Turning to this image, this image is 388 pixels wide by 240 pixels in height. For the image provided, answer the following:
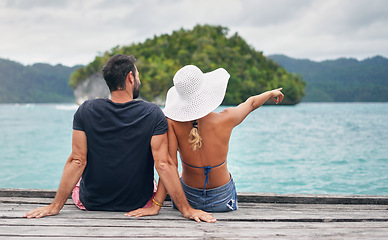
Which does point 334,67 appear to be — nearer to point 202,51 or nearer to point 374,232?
point 202,51

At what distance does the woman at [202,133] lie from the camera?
219 cm

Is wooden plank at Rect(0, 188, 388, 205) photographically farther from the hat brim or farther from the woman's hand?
the hat brim

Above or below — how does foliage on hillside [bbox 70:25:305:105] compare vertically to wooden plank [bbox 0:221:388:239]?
above

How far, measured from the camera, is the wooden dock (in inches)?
72.2

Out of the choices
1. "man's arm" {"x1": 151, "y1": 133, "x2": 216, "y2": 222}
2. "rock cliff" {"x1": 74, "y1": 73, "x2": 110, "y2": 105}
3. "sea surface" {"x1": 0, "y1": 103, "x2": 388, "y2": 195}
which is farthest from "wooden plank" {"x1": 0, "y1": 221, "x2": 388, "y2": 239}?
"rock cliff" {"x1": 74, "y1": 73, "x2": 110, "y2": 105}

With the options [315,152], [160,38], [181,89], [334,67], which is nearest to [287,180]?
[315,152]

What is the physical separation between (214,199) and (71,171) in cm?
92

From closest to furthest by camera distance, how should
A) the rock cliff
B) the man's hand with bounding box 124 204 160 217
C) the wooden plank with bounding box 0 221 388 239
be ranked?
the wooden plank with bounding box 0 221 388 239 → the man's hand with bounding box 124 204 160 217 → the rock cliff

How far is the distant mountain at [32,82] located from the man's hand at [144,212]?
8136 centimetres

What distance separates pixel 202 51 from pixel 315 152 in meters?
44.3

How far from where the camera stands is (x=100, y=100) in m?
2.16

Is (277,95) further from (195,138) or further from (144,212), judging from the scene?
(144,212)

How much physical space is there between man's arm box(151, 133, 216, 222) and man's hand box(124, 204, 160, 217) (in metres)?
0.15

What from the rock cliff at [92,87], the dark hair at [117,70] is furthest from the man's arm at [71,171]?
the rock cliff at [92,87]
